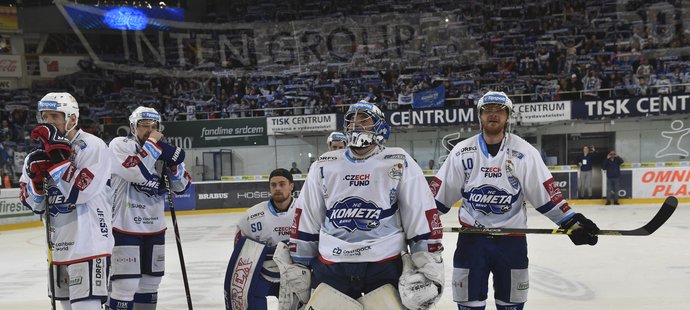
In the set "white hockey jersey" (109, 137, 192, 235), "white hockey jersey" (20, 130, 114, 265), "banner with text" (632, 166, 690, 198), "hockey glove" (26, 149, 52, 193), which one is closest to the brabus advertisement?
"banner with text" (632, 166, 690, 198)

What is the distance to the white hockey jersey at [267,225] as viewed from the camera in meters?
3.86

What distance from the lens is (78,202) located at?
3500mm

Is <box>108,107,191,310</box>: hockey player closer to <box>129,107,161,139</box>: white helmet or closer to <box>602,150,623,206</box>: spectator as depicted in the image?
<box>129,107,161,139</box>: white helmet

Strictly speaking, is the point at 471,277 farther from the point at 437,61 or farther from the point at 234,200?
the point at 437,61

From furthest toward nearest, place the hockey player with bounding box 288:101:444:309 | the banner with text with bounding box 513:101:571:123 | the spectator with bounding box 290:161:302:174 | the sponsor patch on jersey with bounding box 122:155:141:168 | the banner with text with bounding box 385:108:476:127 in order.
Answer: the spectator with bounding box 290:161:302:174
the banner with text with bounding box 385:108:476:127
the banner with text with bounding box 513:101:571:123
the sponsor patch on jersey with bounding box 122:155:141:168
the hockey player with bounding box 288:101:444:309

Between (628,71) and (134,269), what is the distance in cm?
1793

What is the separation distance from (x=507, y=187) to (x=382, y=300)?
1.34 m

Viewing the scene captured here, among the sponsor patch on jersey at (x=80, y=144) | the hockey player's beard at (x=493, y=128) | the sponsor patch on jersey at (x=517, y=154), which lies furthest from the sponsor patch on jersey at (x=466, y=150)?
the sponsor patch on jersey at (x=80, y=144)

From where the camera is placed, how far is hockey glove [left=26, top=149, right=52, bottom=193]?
11.0ft

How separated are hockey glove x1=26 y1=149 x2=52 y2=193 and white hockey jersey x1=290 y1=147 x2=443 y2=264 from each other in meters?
1.75

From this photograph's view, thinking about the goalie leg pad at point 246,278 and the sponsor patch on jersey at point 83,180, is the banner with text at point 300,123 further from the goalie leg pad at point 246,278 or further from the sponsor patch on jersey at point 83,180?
the sponsor patch on jersey at point 83,180

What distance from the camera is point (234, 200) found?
15.8 meters

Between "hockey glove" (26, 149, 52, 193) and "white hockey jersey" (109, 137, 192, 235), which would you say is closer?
"hockey glove" (26, 149, 52, 193)

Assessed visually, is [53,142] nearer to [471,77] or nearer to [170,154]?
[170,154]
